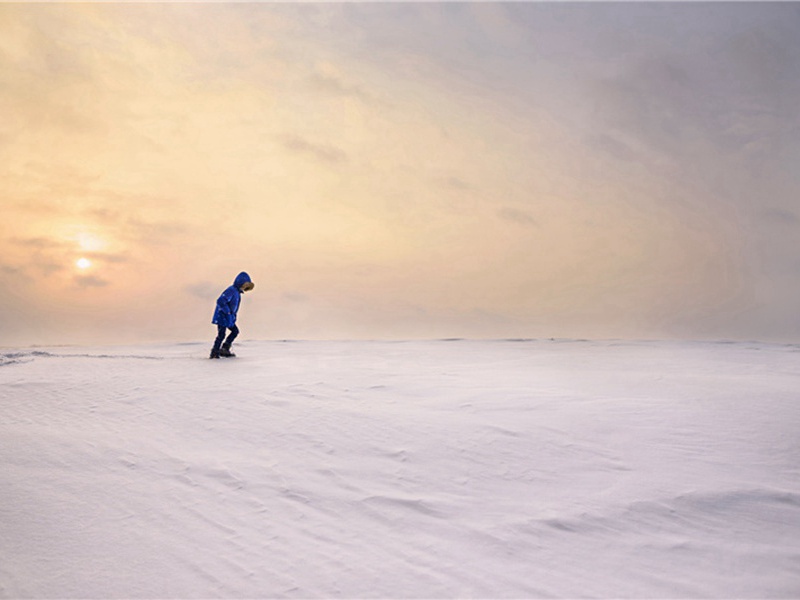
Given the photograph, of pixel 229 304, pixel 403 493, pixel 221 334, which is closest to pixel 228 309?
pixel 229 304

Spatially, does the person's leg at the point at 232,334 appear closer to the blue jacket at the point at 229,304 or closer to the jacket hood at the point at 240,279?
the blue jacket at the point at 229,304

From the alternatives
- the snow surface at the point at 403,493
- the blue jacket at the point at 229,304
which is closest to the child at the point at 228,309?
the blue jacket at the point at 229,304

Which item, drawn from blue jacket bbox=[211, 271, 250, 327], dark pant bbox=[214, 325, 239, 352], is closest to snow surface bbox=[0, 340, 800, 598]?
blue jacket bbox=[211, 271, 250, 327]

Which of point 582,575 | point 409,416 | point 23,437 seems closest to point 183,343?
point 23,437

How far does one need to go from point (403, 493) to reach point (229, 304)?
299 inches

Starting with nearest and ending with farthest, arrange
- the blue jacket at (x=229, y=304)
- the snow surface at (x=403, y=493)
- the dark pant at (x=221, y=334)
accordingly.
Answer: the snow surface at (x=403, y=493)
the blue jacket at (x=229, y=304)
the dark pant at (x=221, y=334)

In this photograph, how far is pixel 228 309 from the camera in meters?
10.1

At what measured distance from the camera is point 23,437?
4.72 meters

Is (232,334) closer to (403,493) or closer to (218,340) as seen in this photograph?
(218,340)

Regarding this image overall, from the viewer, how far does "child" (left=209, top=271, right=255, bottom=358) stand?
10.1m

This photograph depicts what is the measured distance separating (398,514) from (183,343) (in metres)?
15.5

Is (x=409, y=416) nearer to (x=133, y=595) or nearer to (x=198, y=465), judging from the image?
(x=198, y=465)

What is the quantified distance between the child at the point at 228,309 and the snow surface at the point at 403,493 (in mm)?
3643

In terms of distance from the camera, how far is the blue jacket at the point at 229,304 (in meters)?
10.1
